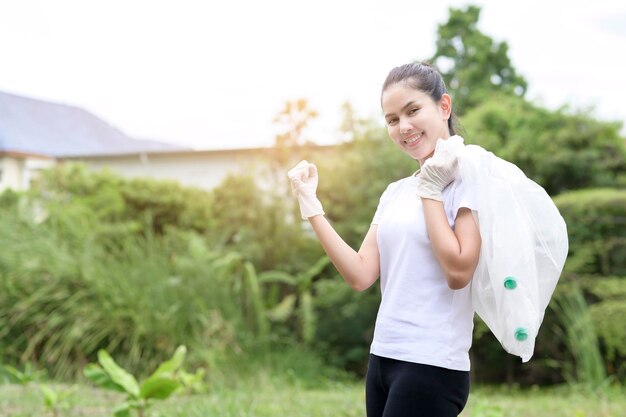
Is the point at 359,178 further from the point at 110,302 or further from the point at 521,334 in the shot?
the point at 521,334

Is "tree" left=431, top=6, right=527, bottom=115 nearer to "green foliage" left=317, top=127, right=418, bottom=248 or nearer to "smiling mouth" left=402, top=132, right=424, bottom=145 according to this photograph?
"green foliage" left=317, top=127, right=418, bottom=248

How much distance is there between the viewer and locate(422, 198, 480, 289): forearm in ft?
6.82

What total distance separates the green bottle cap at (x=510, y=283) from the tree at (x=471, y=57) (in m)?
19.2

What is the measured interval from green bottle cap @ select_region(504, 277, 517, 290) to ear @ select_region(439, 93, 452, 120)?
1.72ft

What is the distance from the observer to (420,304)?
2170mm

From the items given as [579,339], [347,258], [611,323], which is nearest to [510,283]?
[347,258]

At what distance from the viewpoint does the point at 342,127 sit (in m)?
11.0

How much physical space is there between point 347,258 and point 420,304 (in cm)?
29

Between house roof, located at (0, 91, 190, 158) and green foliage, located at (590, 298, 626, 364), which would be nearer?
green foliage, located at (590, 298, 626, 364)

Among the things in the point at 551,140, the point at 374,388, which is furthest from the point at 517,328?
the point at 551,140

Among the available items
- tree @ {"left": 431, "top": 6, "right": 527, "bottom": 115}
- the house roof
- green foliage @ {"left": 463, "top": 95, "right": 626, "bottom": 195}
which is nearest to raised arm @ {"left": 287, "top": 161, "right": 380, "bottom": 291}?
green foliage @ {"left": 463, "top": 95, "right": 626, "bottom": 195}

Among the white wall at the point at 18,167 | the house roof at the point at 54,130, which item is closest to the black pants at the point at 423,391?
the white wall at the point at 18,167

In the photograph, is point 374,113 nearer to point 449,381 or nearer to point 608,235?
point 608,235

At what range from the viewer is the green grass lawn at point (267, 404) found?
17.1 ft
